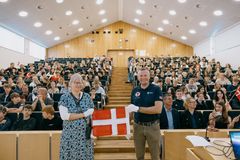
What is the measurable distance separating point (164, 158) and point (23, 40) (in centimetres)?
1389

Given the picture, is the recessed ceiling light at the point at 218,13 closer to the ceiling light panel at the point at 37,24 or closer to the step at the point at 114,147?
the ceiling light panel at the point at 37,24

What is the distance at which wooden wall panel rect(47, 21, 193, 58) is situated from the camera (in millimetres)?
21125

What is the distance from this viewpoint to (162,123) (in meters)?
4.16

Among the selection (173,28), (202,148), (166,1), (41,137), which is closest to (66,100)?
(41,137)

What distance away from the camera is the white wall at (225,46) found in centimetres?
1293

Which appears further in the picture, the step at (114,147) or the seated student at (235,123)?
the step at (114,147)

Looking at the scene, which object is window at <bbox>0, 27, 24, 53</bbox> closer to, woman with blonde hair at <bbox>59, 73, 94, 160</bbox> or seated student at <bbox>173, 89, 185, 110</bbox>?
seated student at <bbox>173, 89, 185, 110</bbox>

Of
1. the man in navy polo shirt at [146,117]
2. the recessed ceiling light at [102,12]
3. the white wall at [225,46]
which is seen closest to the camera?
the man in navy polo shirt at [146,117]

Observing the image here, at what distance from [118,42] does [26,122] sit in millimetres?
17444

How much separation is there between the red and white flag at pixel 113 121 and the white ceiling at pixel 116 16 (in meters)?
9.01

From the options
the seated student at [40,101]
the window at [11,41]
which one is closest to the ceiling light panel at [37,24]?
the window at [11,41]

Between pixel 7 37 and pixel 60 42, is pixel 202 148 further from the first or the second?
pixel 60 42

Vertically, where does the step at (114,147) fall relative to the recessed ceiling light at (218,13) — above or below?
below

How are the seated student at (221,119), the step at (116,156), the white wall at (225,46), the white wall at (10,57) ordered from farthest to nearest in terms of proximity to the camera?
1. the white wall at (225,46)
2. the white wall at (10,57)
3. the step at (116,156)
4. the seated student at (221,119)
